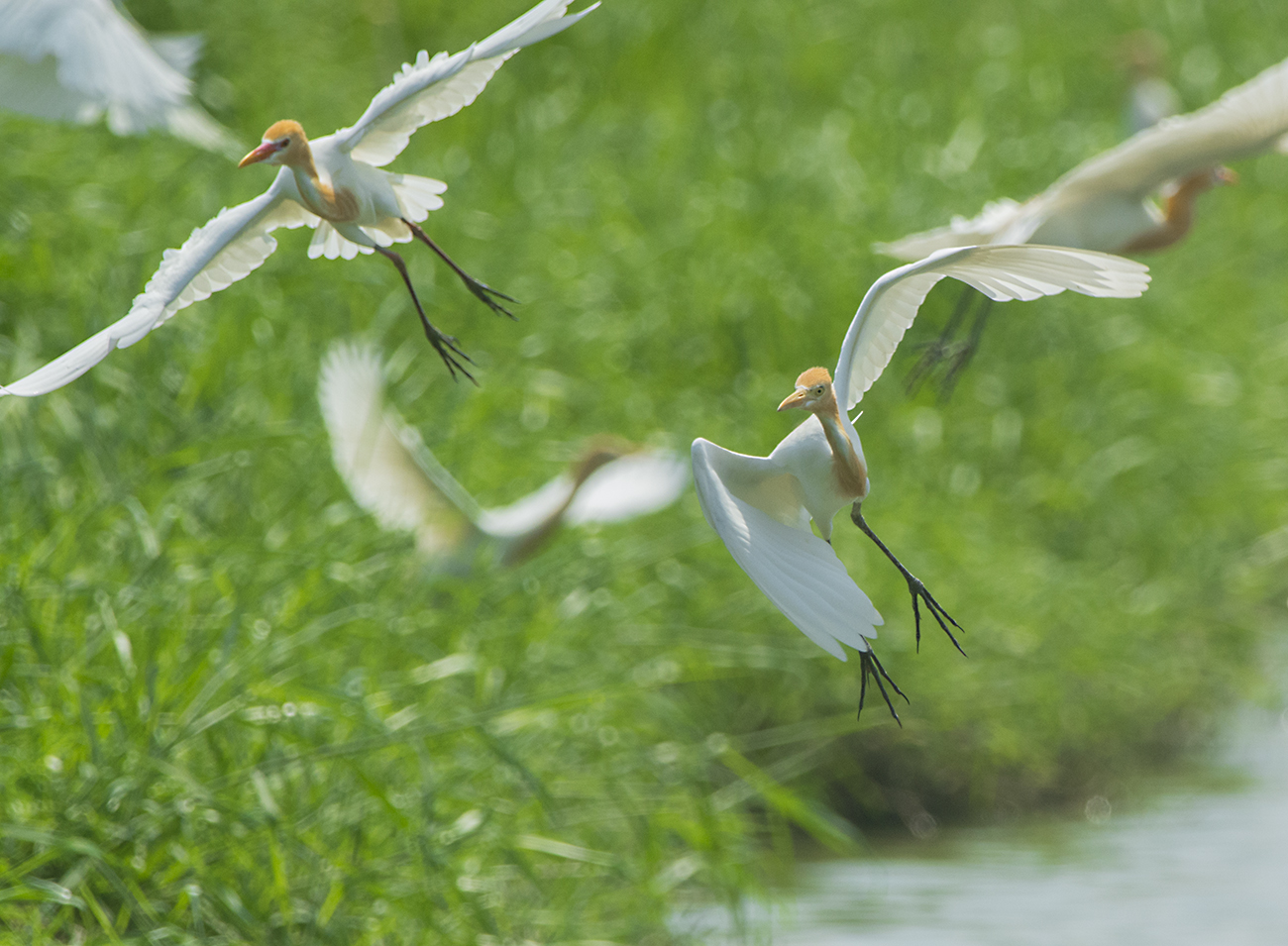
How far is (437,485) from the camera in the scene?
435 centimetres

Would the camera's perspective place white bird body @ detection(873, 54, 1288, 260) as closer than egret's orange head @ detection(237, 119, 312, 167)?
No

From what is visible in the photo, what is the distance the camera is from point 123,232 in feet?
17.9

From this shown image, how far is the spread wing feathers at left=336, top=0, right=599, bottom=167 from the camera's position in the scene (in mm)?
1518

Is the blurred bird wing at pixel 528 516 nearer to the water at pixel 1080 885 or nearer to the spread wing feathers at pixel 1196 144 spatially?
the water at pixel 1080 885

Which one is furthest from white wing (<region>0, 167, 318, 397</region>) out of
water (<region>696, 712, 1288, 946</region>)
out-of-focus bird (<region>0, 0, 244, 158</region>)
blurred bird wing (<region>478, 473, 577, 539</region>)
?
water (<region>696, 712, 1288, 946</region>)

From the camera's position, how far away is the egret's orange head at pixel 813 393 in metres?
1.51

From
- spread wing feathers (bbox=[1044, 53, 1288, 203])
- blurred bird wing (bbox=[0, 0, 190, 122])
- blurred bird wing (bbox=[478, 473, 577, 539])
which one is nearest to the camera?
spread wing feathers (bbox=[1044, 53, 1288, 203])

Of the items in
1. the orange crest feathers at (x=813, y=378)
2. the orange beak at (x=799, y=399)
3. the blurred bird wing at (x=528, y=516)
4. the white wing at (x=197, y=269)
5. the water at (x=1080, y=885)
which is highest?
the blurred bird wing at (x=528, y=516)

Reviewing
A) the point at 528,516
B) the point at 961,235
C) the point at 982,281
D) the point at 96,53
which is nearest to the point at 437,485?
the point at 528,516

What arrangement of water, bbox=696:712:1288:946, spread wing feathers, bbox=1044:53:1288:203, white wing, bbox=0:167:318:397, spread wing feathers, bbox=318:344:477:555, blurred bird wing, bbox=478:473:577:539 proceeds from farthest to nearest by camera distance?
1. water, bbox=696:712:1288:946
2. blurred bird wing, bbox=478:473:577:539
3. spread wing feathers, bbox=318:344:477:555
4. spread wing feathers, bbox=1044:53:1288:203
5. white wing, bbox=0:167:318:397

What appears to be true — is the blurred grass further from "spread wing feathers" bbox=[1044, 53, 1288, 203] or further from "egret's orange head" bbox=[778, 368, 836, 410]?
"egret's orange head" bbox=[778, 368, 836, 410]

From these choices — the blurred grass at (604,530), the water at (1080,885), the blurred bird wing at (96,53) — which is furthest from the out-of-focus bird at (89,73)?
the water at (1080,885)

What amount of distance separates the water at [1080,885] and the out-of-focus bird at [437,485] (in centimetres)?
116

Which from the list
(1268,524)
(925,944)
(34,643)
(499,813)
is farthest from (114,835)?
(1268,524)
